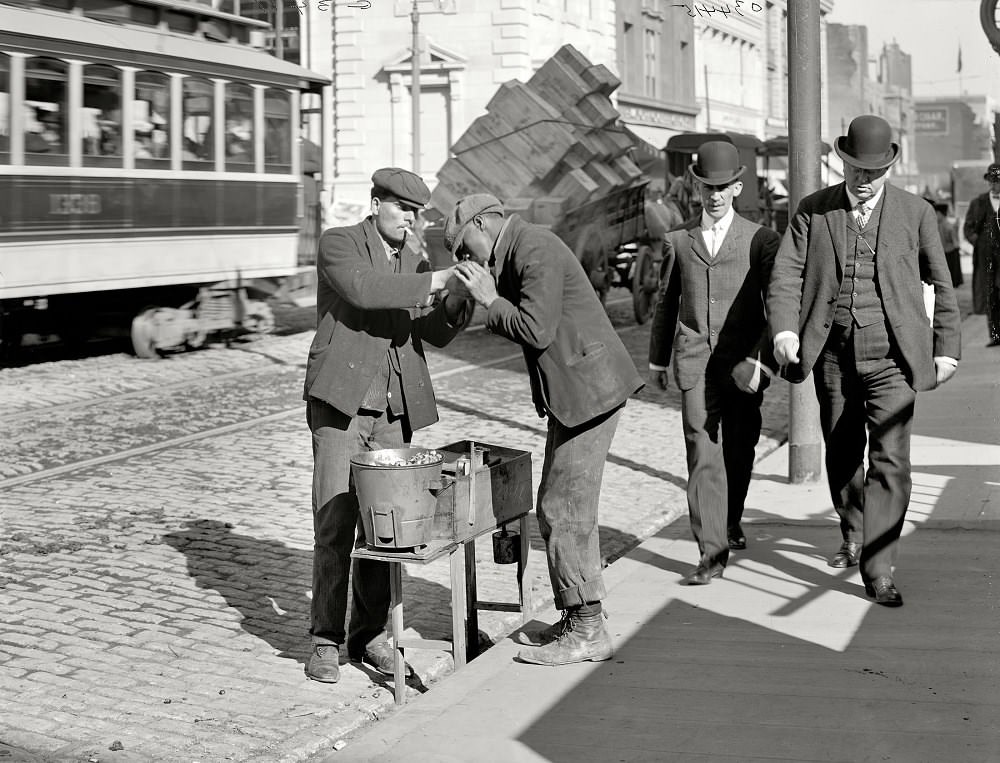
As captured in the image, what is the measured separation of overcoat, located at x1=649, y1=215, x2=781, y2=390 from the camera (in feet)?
22.4

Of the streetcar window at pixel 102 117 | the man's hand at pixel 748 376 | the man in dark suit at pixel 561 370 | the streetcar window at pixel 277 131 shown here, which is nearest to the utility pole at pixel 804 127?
the man's hand at pixel 748 376

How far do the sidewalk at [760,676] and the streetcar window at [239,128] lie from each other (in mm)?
12386

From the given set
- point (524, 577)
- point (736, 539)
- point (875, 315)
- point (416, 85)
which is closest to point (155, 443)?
point (736, 539)

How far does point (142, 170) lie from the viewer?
17.0 metres

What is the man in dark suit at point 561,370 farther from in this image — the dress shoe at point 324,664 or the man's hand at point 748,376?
the man's hand at point 748,376

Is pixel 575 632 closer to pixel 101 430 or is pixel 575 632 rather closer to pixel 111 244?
pixel 101 430

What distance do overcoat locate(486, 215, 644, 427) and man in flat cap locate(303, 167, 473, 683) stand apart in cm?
26

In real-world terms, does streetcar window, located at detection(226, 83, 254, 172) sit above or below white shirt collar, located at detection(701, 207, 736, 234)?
above

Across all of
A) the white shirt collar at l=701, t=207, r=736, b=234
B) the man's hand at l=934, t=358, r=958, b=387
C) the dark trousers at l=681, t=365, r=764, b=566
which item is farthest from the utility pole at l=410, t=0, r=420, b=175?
the man's hand at l=934, t=358, r=958, b=387

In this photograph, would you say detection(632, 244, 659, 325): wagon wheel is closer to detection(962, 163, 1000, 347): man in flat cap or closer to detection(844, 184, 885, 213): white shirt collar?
detection(962, 163, 1000, 347): man in flat cap

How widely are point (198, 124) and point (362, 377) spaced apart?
13.2 metres

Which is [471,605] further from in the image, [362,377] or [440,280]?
[440,280]

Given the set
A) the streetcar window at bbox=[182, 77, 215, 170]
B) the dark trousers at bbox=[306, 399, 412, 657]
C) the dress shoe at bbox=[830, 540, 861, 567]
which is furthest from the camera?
the streetcar window at bbox=[182, 77, 215, 170]

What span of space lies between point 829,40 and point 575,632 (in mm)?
86594
